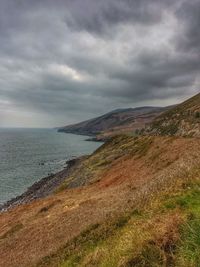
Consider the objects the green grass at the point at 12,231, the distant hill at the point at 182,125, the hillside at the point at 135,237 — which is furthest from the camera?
the distant hill at the point at 182,125

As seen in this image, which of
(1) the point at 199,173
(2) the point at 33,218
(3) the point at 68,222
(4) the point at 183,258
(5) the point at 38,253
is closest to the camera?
(4) the point at 183,258

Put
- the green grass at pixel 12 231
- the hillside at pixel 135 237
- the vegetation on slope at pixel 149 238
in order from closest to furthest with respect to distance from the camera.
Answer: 1. the vegetation on slope at pixel 149 238
2. the hillside at pixel 135 237
3. the green grass at pixel 12 231

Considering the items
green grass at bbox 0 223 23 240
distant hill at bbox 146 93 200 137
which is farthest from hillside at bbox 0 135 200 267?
distant hill at bbox 146 93 200 137

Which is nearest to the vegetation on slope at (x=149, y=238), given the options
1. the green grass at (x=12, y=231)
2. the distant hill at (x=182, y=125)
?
the green grass at (x=12, y=231)

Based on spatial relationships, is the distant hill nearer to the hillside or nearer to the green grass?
the green grass

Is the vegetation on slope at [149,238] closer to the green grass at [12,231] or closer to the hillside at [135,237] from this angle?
the hillside at [135,237]

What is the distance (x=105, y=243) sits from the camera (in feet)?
→ 53.9

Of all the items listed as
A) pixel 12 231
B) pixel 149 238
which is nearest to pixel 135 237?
pixel 149 238

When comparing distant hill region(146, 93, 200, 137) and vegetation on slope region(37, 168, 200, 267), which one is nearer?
vegetation on slope region(37, 168, 200, 267)

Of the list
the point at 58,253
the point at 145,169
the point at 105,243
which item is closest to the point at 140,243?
the point at 105,243

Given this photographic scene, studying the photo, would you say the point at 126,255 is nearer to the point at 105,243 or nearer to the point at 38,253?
the point at 105,243

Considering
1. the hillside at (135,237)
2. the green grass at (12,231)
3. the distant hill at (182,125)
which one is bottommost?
the green grass at (12,231)

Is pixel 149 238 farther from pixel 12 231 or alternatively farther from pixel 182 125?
pixel 182 125

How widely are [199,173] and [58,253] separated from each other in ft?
32.7
